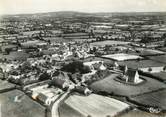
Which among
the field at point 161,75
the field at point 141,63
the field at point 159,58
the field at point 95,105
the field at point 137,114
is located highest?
the field at point 159,58

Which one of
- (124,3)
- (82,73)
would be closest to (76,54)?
(82,73)

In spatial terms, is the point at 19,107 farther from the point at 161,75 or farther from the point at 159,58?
the point at 159,58

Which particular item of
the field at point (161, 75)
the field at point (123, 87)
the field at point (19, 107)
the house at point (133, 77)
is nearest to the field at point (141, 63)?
the field at point (161, 75)

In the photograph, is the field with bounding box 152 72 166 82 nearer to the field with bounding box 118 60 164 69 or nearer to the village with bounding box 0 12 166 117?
the village with bounding box 0 12 166 117

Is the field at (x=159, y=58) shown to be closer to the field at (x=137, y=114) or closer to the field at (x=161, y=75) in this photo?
the field at (x=161, y=75)

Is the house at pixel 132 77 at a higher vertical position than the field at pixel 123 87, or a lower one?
higher

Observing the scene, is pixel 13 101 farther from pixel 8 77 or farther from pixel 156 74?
pixel 156 74

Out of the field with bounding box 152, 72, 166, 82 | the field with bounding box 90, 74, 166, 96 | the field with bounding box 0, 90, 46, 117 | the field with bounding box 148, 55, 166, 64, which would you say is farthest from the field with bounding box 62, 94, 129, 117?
the field with bounding box 148, 55, 166, 64
